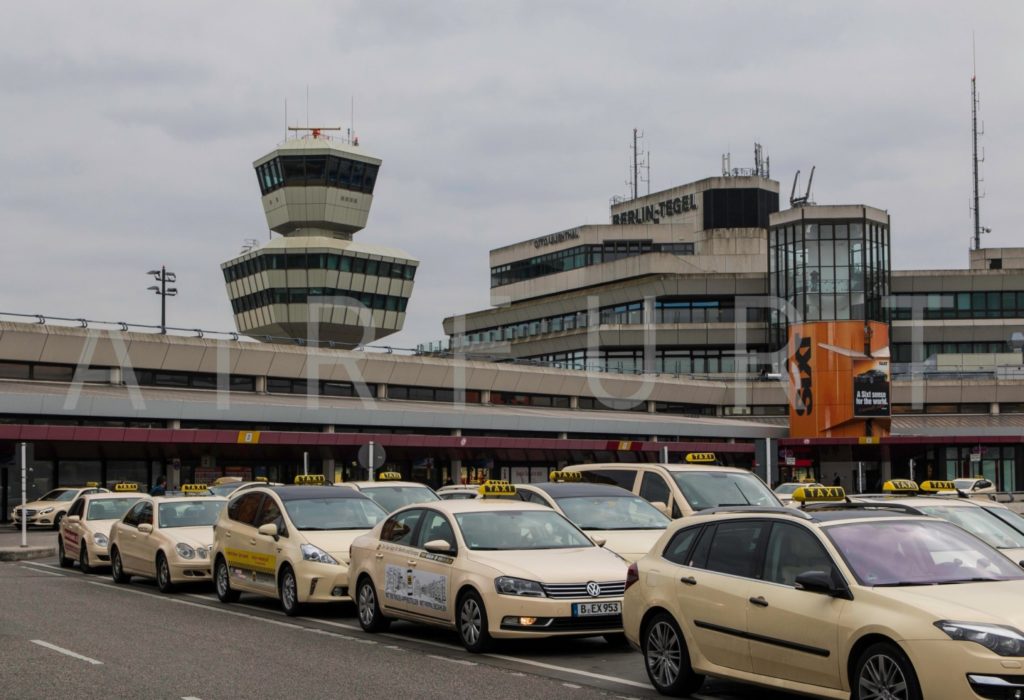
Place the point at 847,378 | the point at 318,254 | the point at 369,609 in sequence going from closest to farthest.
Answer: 1. the point at 369,609
2. the point at 847,378
3. the point at 318,254

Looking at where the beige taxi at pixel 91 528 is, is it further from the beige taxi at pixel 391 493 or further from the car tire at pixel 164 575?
the beige taxi at pixel 391 493

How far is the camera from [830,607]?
8.74m

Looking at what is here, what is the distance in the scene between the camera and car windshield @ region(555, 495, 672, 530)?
53.6 ft

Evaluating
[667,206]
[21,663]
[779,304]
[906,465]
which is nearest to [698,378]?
[779,304]

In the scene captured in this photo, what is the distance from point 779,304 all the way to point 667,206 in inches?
897

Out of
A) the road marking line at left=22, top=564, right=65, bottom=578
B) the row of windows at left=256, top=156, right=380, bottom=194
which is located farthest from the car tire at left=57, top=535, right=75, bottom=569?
the row of windows at left=256, top=156, right=380, bottom=194

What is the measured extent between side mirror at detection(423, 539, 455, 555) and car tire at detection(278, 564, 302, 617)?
131 inches

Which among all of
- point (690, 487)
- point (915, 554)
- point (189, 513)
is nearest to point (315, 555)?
point (189, 513)

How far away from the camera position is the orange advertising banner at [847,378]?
6912cm

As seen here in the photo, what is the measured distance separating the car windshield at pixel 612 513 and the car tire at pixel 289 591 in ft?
11.8

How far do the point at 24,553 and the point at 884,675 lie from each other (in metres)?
23.3

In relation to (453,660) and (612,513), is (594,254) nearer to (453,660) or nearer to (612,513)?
(612,513)

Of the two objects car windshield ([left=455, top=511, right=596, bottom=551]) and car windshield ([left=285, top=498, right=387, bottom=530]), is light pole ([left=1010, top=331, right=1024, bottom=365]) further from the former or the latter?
car windshield ([left=455, top=511, right=596, bottom=551])

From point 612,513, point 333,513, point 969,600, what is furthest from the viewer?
point 333,513
